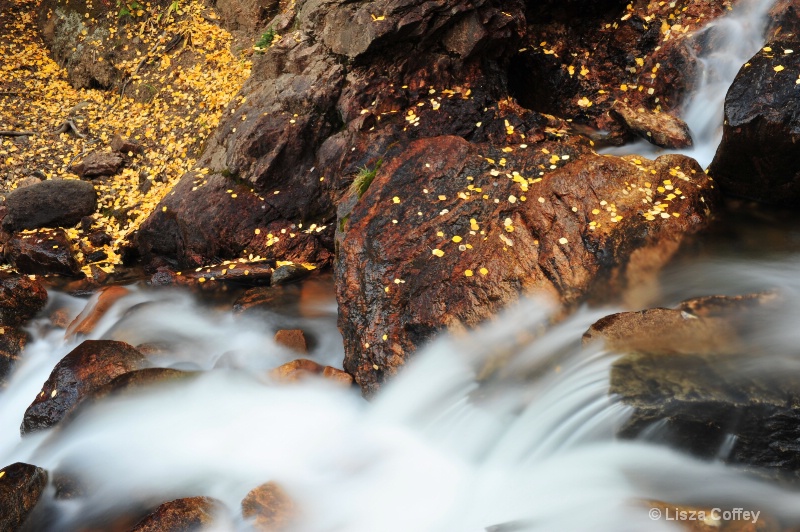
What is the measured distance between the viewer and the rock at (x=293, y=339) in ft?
Answer: 22.0

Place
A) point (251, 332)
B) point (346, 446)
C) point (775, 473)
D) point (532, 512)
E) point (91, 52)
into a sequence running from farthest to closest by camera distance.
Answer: point (91, 52) → point (251, 332) → point (346, 446) → point (532, 512) → point (775, 473)

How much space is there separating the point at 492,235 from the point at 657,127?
3.25 m

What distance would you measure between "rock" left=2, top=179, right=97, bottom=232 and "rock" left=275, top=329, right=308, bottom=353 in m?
4.75

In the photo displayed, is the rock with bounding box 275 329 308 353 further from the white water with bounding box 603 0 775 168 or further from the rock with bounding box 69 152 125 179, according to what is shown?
the rock with bounding box 69 152 125 179

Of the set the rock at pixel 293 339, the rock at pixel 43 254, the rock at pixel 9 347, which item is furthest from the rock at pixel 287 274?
the rock at pixel 43 254

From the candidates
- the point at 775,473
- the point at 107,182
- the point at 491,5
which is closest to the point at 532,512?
the point at 775,473

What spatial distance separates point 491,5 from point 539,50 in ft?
5.45

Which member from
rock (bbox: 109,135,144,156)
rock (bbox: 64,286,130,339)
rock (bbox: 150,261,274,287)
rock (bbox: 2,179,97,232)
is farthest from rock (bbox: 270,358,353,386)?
rock (bbox: 109,135,144,156)

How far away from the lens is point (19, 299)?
25.5 feet

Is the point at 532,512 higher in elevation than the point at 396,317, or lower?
lower

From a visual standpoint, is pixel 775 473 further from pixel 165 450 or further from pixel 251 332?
pixel 251 332

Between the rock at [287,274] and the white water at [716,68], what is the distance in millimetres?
4221

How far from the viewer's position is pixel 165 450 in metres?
5.60

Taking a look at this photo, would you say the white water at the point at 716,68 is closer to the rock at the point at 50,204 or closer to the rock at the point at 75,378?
the rock at the point at 75,378
